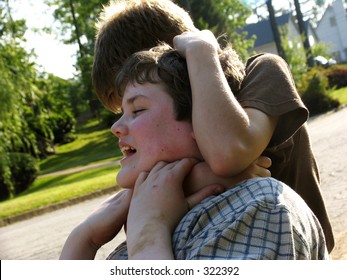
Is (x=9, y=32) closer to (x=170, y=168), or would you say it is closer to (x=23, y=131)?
(x=23, y=131)

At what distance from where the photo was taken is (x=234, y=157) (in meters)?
1.17

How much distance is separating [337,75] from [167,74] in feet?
72.4

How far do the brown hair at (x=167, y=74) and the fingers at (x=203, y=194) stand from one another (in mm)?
147

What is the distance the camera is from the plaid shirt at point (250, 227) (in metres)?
1.05

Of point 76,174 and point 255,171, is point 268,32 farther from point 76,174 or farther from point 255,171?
point 255,171

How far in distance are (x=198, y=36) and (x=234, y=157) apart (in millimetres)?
283

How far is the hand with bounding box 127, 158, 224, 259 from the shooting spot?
1.12 meters

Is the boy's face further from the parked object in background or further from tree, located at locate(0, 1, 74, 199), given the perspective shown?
the parked object in background

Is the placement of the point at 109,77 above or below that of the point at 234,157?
above

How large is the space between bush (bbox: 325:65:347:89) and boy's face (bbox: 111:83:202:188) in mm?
21240

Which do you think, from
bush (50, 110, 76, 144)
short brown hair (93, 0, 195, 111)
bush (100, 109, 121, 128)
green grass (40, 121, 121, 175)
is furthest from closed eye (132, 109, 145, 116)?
bush (50, 110, 76, 144)

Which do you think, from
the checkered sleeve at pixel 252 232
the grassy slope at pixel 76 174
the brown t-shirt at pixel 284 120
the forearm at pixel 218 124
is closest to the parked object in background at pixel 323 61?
the grassy slope at pixel 76 174

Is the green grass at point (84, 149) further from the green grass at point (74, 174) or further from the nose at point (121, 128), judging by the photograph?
the nose at point (121, 128)
